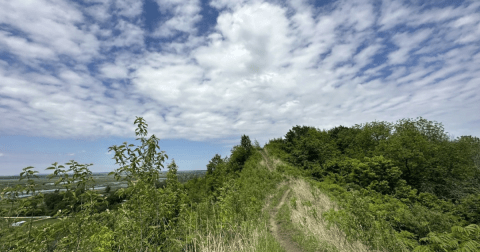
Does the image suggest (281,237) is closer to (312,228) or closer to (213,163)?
(312,228)

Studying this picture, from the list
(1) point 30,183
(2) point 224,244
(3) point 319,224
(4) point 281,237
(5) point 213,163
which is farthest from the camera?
A: (5) point 213,163

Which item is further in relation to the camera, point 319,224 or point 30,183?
point 319,224

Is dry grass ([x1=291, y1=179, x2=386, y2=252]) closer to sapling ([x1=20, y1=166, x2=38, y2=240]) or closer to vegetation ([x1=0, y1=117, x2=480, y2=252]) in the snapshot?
vegetation ([x1=0, y1=117, x2=480, y2=252])

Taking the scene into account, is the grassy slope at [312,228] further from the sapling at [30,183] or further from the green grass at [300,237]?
Result: the sapling at [30,183]

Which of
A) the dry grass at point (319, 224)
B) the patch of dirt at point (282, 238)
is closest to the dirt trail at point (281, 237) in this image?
the patch of dirt at point (282, 238)

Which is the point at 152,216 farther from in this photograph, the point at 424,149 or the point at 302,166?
the point at 424,149

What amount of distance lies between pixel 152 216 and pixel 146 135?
6.02 feet

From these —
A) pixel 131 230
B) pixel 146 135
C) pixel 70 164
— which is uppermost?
pixel 146 135

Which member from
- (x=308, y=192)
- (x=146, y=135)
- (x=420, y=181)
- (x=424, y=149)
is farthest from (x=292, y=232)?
(x=424, y=149)

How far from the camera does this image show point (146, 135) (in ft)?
14.8

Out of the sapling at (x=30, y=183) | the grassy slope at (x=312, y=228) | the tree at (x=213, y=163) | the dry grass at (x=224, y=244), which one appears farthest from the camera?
the tree at (x=213, y=163)

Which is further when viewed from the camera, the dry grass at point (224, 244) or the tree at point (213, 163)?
the tree at point (213, 163)

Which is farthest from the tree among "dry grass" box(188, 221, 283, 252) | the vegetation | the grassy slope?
"dry grass" box(188, 221, 283, 252)

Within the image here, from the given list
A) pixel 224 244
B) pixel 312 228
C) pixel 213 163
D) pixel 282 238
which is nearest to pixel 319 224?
pixel 312 228
